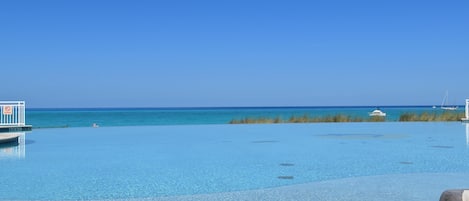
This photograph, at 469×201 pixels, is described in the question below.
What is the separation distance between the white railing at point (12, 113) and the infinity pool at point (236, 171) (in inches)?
160

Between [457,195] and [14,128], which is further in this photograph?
[14,128]

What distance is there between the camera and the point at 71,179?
616cm

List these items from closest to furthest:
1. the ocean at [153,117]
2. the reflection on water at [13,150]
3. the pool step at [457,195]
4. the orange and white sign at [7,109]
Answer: the pool step at [457,195] → the reflection on water at [13,150] → the orange and white sign at [7,109] → the ocean at [153,117]

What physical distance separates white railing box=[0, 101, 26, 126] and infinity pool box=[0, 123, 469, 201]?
4052 millimetres

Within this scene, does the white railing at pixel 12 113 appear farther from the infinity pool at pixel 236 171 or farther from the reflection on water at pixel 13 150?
the infinity pool at pixel 236 171

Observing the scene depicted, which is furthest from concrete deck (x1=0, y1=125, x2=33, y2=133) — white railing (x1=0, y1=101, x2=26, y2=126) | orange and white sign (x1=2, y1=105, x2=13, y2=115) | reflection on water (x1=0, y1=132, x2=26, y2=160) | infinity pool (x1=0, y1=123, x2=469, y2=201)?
infinity pool (x1=0, y1=123, x2=469, y2=201)

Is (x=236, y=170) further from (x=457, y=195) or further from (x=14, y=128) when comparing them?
(x=14, y=128)

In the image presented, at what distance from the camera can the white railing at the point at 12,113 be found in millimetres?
14211

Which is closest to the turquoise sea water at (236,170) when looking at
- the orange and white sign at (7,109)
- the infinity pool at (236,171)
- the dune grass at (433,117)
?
the infinity pool at (236,171)

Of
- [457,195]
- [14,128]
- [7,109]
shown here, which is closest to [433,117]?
[14,128]

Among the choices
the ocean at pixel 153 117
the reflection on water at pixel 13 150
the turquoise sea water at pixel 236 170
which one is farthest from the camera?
the ocean at pixel 153 117

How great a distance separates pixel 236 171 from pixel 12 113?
9928mm

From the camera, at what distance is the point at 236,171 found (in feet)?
22.5

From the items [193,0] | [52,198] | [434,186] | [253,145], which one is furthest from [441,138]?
[193,0]
